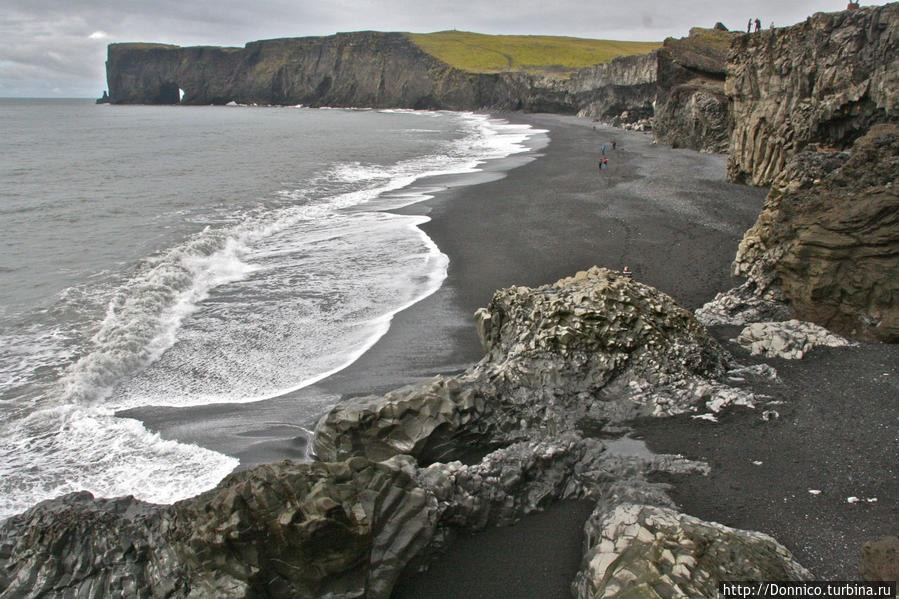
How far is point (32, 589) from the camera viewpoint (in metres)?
5.03

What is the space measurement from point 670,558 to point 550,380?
12.5ft

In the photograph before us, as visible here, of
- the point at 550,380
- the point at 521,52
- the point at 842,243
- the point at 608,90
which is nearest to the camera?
the point at 550,380

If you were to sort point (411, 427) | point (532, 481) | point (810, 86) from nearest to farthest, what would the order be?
point (532, 481), point (411, 427), point (810, 86)

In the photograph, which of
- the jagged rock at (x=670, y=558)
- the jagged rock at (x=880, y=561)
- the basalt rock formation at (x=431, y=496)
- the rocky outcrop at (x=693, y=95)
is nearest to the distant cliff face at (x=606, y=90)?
the rocky outcrop at (x=693, y=95)

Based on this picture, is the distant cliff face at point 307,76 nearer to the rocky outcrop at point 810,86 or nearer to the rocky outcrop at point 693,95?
the rocky outcrop at point 693,95

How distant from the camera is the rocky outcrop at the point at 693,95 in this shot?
131 feet

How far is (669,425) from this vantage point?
7.99 metres

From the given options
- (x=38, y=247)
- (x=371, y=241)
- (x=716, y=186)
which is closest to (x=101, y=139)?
(x=38, y=247)

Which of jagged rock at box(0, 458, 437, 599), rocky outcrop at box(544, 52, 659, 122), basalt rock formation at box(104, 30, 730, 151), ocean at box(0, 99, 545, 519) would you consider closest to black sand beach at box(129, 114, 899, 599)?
ocean at box(0, 99, 545, 519)

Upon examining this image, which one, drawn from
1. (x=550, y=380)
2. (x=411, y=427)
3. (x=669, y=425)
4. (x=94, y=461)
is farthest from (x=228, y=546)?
(x=669, y=425)

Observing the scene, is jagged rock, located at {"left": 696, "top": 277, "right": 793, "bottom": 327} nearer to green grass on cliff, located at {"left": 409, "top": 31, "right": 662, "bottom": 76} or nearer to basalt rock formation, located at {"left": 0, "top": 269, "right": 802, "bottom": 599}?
basalt rock formation, located at {"left": 0, "top": 269, "right": 802, "bottom": 599}

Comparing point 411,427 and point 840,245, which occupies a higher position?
point 840,245

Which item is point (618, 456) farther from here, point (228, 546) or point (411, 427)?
point (228, 546)

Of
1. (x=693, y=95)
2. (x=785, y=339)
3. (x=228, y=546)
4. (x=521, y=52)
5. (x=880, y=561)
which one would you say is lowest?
(x=228, y=546)
